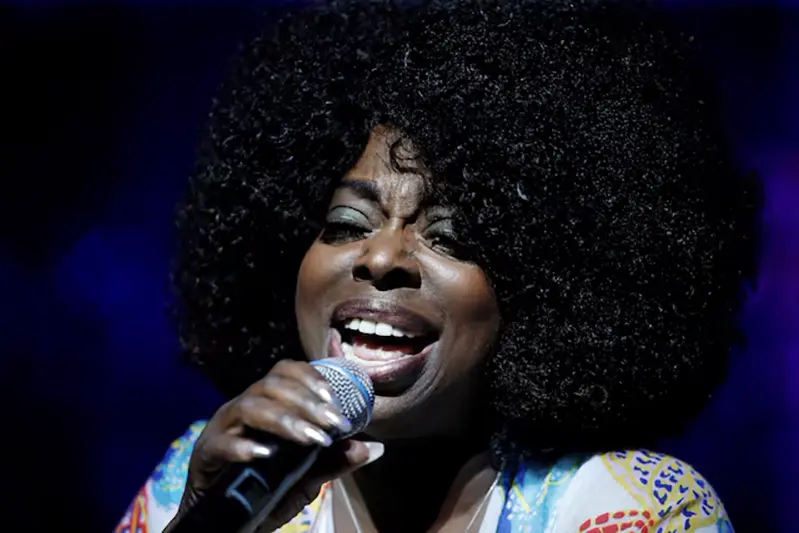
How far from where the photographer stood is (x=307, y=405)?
1579mm

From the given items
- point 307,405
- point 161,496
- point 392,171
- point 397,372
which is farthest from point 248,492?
point 161,496

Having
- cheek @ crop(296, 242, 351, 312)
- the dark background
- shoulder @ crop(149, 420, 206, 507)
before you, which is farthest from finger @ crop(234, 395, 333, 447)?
the dark background

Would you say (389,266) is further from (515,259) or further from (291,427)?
(291,427)

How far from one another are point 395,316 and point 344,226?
0.73 feet

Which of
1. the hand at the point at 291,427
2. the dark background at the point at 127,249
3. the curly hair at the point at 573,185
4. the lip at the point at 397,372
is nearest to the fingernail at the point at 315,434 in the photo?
the hand at the point at 291,427

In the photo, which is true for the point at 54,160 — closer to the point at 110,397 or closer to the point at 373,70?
the point at 110,397

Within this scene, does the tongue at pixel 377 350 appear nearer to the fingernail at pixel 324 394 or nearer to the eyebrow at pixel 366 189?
the eyebrow at pixel 366 189

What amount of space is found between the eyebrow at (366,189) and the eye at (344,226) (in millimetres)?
31

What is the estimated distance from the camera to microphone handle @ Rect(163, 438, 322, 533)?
4.78 ft

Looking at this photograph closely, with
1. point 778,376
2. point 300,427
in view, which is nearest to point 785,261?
point 778,376

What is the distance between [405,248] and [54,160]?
1.25 m

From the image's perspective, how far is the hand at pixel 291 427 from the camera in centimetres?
157

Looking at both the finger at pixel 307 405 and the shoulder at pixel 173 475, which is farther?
the shoulder at pixel 173 475

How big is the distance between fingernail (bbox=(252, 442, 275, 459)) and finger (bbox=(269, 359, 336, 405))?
90 millimetres
